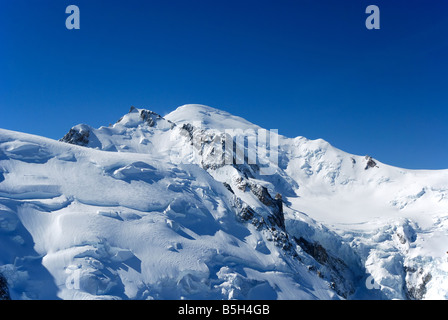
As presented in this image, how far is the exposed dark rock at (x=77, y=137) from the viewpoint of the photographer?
Result: 68000 millimetres

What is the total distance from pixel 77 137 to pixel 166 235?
4350 cm

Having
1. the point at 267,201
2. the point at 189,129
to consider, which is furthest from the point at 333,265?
the point at 189,129

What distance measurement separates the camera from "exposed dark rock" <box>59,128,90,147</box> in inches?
2677

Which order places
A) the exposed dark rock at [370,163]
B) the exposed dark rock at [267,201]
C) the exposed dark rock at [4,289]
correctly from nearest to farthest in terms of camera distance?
the exposed dark rock at [4,289] → the exposed dark rock at [267,201] → the exposed dark rock at [370,163]

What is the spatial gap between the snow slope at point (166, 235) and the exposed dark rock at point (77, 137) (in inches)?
8.6

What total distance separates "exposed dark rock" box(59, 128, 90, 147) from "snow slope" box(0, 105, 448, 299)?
22 centimetres

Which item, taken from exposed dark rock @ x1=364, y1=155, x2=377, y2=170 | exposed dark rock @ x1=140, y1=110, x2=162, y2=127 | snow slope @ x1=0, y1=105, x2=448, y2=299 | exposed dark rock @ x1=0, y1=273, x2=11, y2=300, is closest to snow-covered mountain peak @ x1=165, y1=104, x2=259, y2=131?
exposed dark rock @ x1=140, y1=110, x2=162, y2=127

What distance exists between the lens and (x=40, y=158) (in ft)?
125

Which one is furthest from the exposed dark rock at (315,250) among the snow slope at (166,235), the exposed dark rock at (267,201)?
the exposed dark rock at (267,201)

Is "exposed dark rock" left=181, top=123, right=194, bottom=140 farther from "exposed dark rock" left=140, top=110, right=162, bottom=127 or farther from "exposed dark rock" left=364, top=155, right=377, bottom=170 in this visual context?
"exposed dark rock" left=364, top=155, right=377, bottom=170

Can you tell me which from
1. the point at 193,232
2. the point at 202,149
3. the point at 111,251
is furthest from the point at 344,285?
the point at 111,251

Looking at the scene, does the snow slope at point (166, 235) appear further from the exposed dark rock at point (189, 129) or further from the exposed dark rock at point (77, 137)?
the exposed dark rock at point (189, 129)
